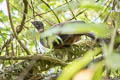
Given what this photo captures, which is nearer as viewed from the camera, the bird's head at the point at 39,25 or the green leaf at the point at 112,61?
the green leaf at the point at 112,61

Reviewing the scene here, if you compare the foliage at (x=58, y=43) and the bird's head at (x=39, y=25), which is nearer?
the foliage at (x=58, y=43)

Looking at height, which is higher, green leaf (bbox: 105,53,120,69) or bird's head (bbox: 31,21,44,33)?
bird's head (bbox: 31,21,44,33)

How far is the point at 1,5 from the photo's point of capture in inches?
60.1

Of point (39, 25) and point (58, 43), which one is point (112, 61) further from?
point (39, 25)

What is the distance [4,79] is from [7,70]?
6cm

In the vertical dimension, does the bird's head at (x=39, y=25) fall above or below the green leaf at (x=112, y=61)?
above

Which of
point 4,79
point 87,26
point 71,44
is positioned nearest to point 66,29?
point 87,26

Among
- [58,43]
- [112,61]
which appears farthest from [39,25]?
[112,61]

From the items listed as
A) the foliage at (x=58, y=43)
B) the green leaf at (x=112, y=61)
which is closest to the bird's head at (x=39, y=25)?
the foliage at (x=58, y=43)

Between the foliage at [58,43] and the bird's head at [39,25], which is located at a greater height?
the bird's head at [39,25]

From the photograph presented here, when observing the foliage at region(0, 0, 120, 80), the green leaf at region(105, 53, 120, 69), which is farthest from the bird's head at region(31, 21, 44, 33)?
the green leaf at region(105, 53, 120, 69)

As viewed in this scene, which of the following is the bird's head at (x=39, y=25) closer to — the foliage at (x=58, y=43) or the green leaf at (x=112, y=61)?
the foliage at (x=58, y=43)

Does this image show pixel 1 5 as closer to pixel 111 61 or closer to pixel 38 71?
pixel 38 71

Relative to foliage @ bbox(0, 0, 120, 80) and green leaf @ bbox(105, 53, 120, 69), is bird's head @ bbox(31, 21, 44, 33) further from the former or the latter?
green leaf @ bbox(105, 53, 120, 69)
